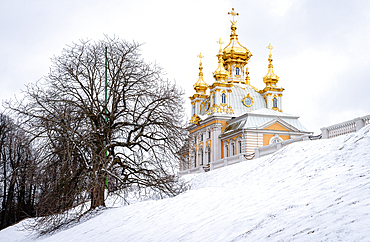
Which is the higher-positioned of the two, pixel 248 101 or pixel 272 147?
pixel 248 101

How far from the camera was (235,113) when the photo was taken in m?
58.2

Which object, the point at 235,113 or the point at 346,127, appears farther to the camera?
the point at 235,113

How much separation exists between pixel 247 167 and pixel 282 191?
42.1ft

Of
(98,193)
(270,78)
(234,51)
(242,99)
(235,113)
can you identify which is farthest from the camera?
(234,51)

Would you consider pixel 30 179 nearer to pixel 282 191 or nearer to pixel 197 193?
pixel 197 193

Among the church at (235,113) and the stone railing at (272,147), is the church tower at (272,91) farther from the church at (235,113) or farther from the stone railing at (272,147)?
the stone railing at (272,147)

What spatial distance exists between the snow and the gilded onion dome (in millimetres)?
47828

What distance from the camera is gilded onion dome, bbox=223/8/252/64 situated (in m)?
65.8

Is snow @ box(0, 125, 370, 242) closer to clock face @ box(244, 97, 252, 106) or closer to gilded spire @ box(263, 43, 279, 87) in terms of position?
clock face @ box(244, 97, 252, 106)

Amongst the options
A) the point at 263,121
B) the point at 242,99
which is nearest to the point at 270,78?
the point at 242,99

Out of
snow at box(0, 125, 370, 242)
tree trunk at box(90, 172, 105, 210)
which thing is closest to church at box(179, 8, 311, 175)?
tree trunk at box(90, 172, 105, 210)

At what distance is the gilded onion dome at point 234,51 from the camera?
65812 millimetres

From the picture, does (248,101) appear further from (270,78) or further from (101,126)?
(101,126)

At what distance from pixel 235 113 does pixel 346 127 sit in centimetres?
3835
